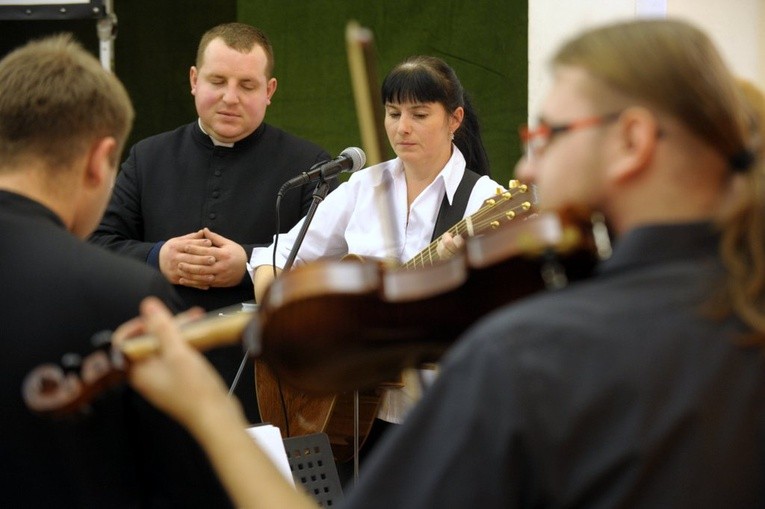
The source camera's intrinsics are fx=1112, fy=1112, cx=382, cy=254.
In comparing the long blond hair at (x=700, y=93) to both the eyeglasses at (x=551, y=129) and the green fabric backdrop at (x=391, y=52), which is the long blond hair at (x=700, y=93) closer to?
the eyeglasses at (x=551, y=129)

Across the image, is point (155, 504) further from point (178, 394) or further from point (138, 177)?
point (138, 177)

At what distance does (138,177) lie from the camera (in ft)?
13.1

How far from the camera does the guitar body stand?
3.39 meters

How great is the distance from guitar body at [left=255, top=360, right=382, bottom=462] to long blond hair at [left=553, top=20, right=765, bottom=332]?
7.35 feet

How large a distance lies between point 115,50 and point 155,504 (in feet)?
14.7

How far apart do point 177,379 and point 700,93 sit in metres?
0.68

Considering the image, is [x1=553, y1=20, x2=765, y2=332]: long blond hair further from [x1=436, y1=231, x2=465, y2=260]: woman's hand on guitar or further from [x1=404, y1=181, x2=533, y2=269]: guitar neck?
[x1=436, y1=231, x2=465, y2=260]: woman's hand on guitar

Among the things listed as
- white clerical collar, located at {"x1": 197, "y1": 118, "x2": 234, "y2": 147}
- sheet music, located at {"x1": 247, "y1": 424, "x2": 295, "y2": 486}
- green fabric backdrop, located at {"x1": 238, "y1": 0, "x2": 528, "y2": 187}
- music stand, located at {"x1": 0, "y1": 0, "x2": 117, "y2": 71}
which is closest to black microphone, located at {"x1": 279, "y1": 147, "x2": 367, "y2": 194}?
white clerical collar, located at {"x1": 197, "y1": 118, "x2": 234, "y2": 147}

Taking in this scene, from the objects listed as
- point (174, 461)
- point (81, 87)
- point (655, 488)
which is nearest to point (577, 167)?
point (655, 488)

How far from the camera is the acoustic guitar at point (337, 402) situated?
3.03 m

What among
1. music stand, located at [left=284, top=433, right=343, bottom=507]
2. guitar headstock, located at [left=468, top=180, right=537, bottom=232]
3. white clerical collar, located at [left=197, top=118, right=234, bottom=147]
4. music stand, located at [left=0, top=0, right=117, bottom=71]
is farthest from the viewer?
music stand, located at [left=0, top=0, right=117, bottom=71]

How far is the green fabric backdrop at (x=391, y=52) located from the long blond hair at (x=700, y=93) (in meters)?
3.91

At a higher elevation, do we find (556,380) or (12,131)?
(12,131)

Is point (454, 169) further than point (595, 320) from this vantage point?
Yes
